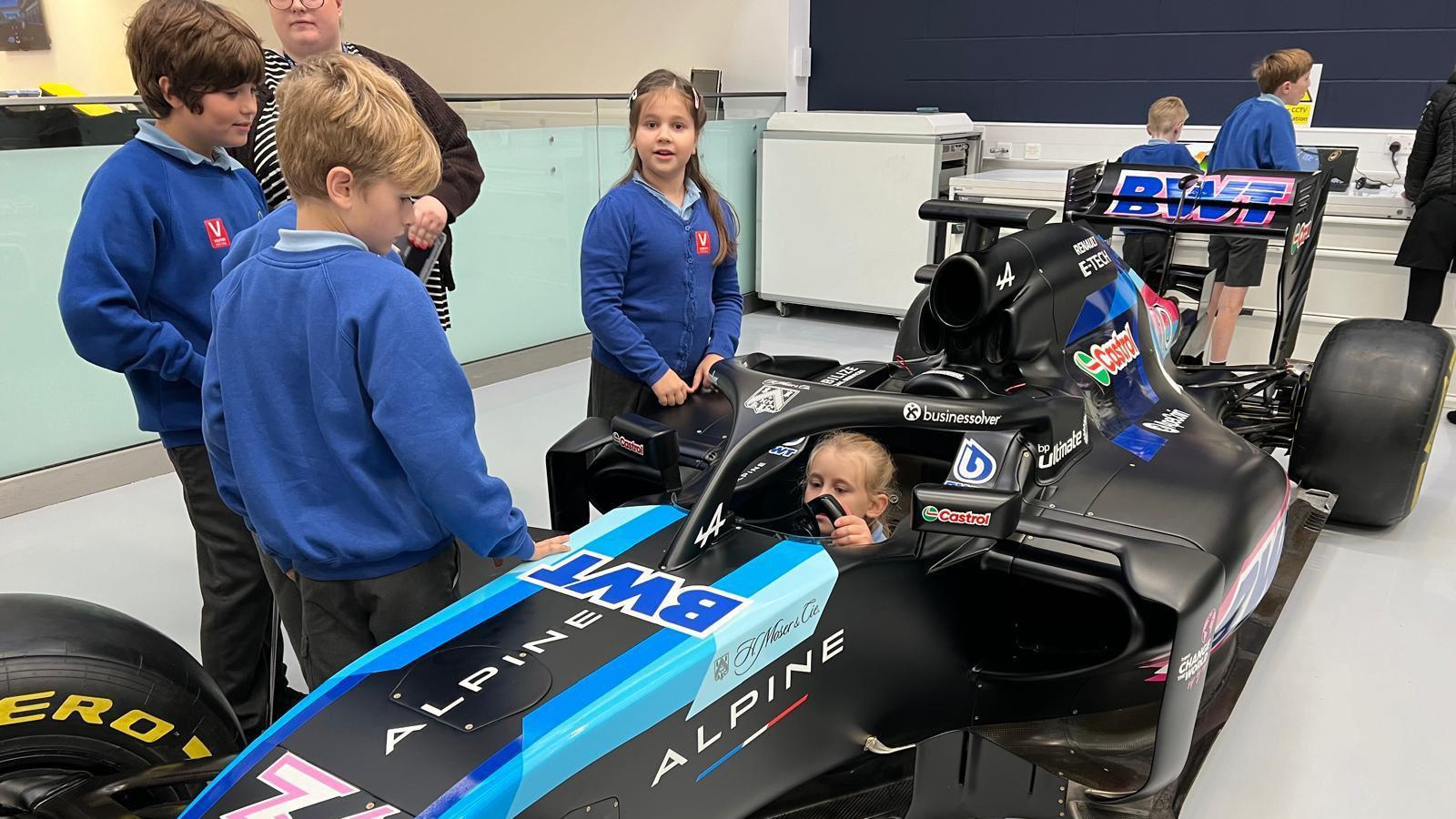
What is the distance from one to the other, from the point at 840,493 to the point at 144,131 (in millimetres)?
1589

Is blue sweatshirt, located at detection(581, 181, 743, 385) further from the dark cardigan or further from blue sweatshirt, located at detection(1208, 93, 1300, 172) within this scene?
blue sweatshirt, located at detection(1208, 93, 1300, 172)

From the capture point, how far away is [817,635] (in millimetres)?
1797

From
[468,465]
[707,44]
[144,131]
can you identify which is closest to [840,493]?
[468,465]

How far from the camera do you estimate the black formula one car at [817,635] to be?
1463 mm

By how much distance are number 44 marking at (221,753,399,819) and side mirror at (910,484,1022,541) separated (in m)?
0.93

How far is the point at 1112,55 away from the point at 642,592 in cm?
618

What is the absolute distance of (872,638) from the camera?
1928 millimetres

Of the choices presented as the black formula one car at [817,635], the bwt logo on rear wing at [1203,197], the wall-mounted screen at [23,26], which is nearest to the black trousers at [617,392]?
the black formula one car at [817,635]

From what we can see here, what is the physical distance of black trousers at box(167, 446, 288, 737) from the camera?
2193 millimetres

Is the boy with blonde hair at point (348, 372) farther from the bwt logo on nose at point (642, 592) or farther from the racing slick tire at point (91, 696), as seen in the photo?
the racing slick tire at point (91, 696)

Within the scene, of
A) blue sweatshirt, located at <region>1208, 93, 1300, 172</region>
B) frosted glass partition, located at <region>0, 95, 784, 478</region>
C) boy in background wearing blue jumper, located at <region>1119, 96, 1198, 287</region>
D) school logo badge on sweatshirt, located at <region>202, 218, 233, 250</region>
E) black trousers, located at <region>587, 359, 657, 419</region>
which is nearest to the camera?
school logo badge on sweatshirt, located at <region>202, 218, 233, 250</region>

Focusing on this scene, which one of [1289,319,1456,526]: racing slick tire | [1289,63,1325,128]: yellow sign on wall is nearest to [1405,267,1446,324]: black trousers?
[1289,63,1325,128]: yellow sign on wall

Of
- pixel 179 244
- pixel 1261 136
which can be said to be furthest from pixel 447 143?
pixel 1261 136

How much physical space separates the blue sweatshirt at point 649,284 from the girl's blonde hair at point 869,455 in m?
0.60
